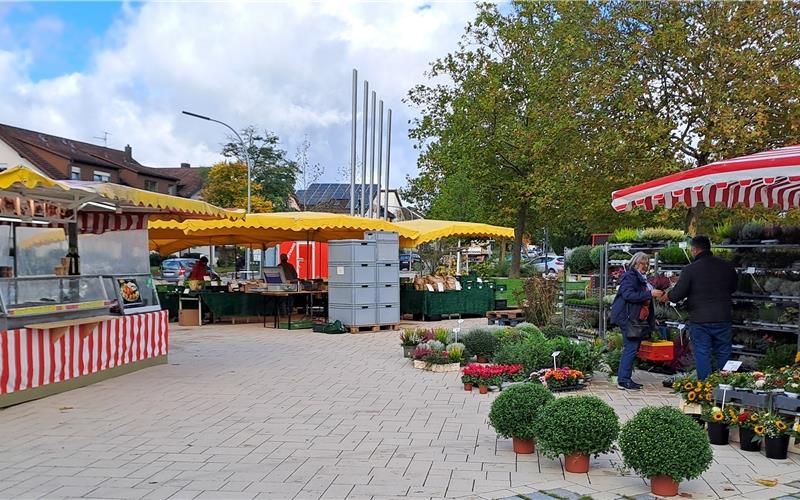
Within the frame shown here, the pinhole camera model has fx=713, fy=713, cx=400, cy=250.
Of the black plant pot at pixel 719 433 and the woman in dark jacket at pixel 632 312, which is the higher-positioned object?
the woman in dark jacket at pixel 632 312

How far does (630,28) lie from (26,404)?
58.6 feet

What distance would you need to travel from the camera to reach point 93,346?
30.6 ft

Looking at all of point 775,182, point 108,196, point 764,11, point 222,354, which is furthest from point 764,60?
point 108,196

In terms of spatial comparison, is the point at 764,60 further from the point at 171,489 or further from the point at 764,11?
the point at 171,489

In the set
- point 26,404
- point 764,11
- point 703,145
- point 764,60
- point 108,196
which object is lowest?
point 26,404

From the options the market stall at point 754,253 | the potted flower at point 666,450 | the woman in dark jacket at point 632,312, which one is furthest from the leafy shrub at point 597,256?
the potted flower at point 666,450

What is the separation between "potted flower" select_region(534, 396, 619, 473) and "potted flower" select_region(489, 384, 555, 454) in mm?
347

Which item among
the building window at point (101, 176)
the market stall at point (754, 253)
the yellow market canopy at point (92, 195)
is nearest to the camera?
the yellow market canopy at point (92, 195)

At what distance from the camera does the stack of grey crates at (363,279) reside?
15.1 m

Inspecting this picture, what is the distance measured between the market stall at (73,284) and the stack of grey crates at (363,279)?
12.1 ft

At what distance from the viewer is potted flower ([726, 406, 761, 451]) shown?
5.75 meters

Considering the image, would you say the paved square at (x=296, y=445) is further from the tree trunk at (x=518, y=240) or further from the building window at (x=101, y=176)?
the building window at (x=101, y=176)

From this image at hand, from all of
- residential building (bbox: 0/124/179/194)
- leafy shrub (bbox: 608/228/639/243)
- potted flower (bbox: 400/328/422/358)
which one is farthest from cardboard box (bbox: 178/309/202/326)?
residential building (bbox: 0/124/179/194)

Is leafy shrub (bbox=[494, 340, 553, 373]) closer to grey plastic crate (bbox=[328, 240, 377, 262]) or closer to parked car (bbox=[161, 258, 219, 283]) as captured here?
grey plastic crate (bbox=[328, 240, 377, 262])
